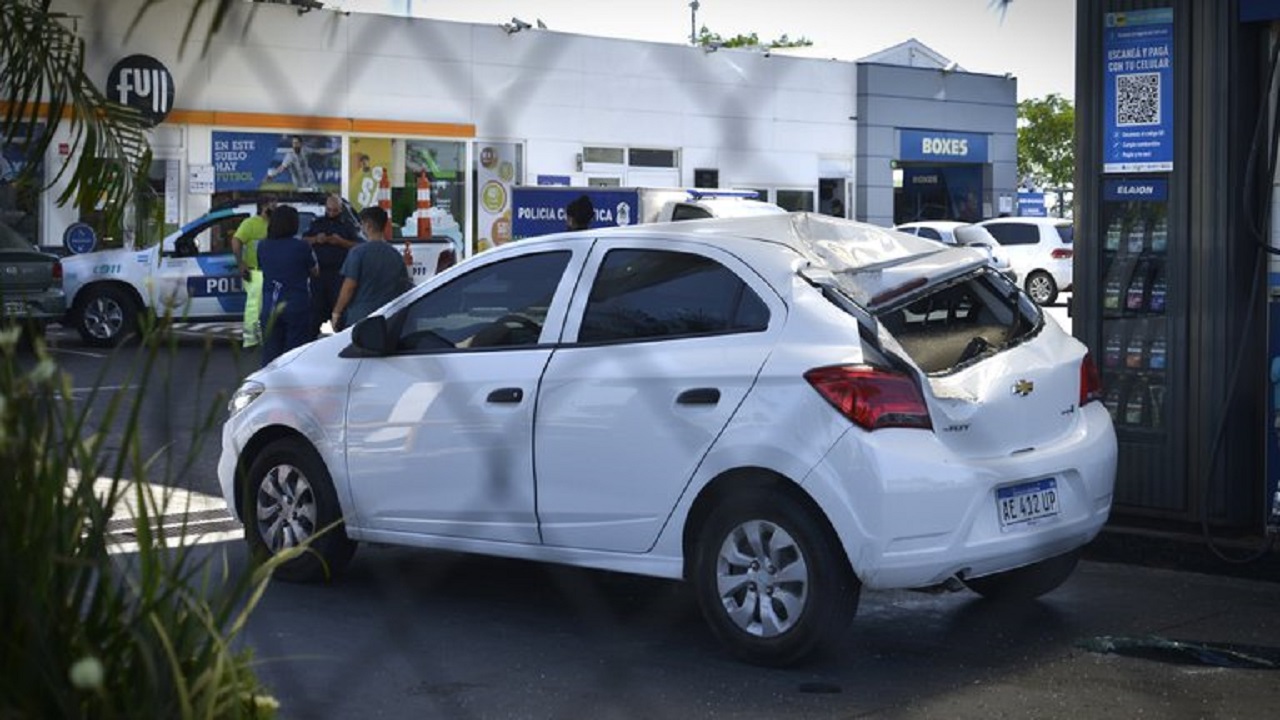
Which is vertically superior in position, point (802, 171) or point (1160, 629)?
point (802, 171)

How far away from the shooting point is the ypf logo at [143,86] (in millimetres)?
3377

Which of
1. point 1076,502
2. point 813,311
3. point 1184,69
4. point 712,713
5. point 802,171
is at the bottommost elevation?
point 712,713

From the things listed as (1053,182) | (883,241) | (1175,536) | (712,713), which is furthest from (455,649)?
(1053,182)

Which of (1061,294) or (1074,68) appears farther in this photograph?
(1061,294)

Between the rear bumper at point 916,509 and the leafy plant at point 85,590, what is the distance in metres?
3.24

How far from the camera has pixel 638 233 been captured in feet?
20.9

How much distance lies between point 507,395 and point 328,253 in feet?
23.0

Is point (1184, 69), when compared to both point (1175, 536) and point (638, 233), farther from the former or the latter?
point (638, 233)

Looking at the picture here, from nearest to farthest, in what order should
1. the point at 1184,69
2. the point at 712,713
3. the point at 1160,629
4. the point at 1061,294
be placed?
1. the point at 712,713
2. the point at 1160,629
3. the point at 1184,69
4. the point at 1061,294

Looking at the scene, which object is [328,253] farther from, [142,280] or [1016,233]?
[1016,233]

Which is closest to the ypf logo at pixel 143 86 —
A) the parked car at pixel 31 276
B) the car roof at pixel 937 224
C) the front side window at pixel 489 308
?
the parked car at pixel 31 276

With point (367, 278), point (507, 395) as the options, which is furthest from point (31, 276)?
point (507, 395)

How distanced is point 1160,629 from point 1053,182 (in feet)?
124

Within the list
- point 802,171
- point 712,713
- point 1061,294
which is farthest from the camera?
point 1061,294
